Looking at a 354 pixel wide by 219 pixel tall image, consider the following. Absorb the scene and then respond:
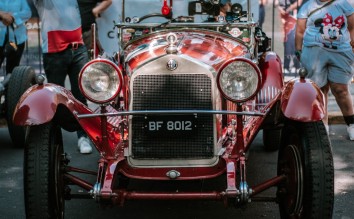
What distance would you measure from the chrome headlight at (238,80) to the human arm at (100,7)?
14.2ft

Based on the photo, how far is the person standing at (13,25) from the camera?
7418 millimetres

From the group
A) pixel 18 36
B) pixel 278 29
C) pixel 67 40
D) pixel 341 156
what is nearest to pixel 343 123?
pixel 341 156

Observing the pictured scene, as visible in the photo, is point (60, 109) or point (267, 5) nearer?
point (60, 109)

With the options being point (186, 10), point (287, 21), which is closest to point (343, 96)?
point (186, 10)

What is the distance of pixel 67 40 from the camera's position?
6684 mm

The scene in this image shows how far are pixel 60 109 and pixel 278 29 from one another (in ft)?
18.8

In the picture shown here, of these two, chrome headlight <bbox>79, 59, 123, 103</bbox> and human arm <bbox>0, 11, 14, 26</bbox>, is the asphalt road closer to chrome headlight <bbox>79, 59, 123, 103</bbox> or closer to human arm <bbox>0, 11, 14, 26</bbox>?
chrome headlight <bbox>79, 59, 123, 103</bbox>

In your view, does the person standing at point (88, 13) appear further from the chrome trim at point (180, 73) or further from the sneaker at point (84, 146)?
the chrome trim at point (180, 73)

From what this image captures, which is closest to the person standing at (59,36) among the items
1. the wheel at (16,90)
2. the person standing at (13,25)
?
the wheel at (16,90)

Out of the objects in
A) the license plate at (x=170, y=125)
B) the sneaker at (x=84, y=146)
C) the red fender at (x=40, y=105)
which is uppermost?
the red fender at (x=40, y=105)

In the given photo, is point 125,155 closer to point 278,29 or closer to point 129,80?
point 129,80

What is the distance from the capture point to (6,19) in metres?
7.35

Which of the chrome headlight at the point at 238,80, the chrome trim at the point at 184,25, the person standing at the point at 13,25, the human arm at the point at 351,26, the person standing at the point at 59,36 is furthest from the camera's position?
the person standing at the point at 13,25

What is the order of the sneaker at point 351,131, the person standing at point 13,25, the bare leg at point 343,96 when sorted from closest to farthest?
1. the bare leg at point 343,96
2. the sneaker at point 351,131
3. the person standing at point 13,25
